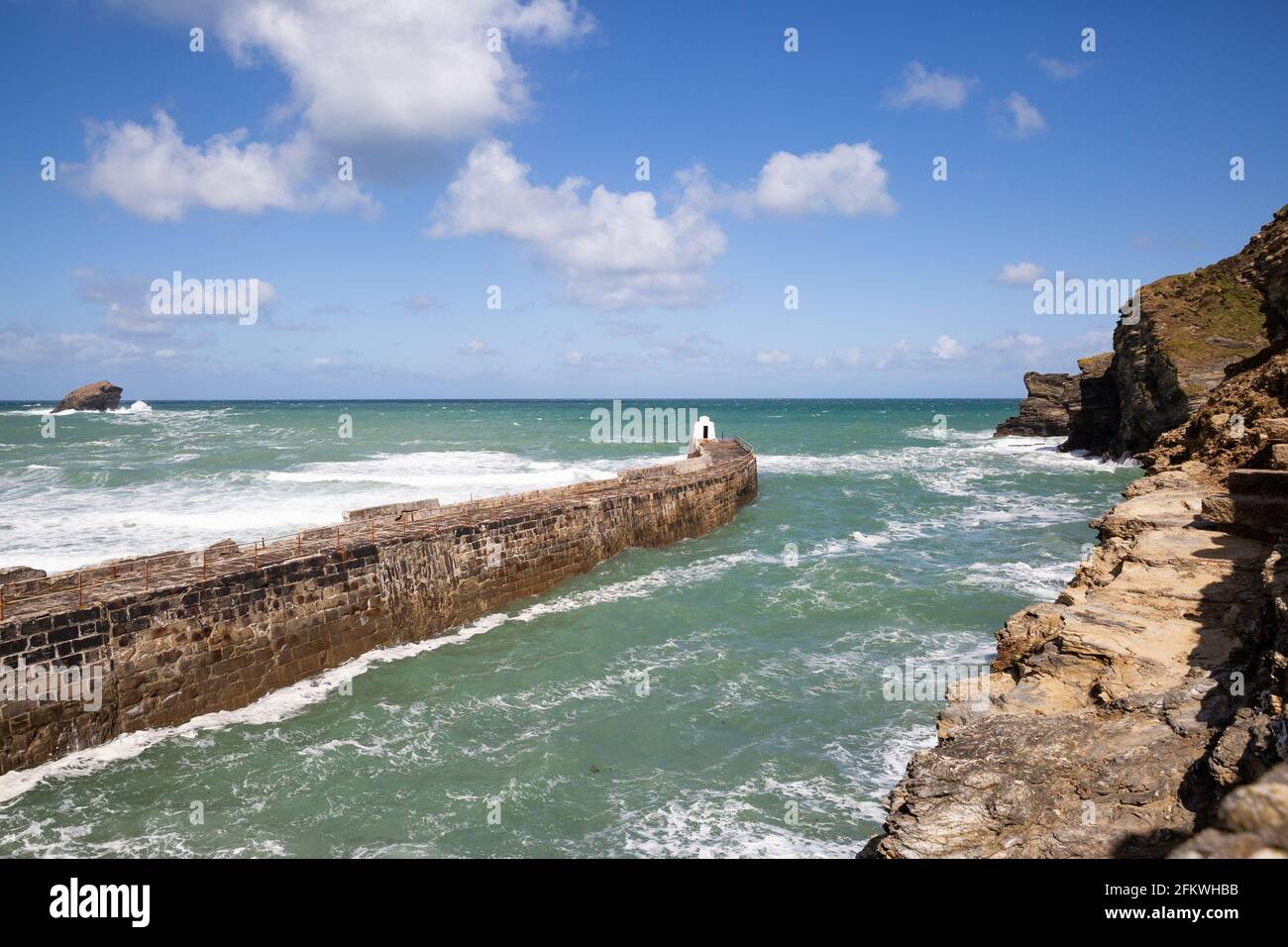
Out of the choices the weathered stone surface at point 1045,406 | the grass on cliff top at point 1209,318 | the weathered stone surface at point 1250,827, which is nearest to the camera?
the weathered stone surface at point 1250,827

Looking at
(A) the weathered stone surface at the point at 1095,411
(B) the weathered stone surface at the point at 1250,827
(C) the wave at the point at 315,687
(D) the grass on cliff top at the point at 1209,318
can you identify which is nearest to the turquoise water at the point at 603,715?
(C) the wave at the point at 315,687

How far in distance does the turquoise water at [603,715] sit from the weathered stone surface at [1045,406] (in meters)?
41.1

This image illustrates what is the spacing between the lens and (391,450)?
50.2 metres

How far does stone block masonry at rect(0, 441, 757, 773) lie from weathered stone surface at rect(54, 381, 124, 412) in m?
117

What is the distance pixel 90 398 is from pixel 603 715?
127m

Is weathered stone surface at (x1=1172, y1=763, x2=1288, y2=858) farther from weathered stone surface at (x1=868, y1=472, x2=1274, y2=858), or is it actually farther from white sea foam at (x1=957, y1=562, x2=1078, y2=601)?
white sea foam at (x1=957, y1=562, x2=1078, y2=601)

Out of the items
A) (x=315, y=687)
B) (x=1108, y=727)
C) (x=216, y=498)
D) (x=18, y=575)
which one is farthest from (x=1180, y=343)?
(x=216, y=498)

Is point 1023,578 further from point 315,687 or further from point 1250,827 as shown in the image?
point 1250,827

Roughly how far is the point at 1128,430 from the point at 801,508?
73.6 ft

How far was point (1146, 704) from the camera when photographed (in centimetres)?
621

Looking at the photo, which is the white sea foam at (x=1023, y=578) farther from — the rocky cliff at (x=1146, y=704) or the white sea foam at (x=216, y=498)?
the white sea foam at (x=216, y=498)

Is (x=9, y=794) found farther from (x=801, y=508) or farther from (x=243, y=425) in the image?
(x=243, y=425)

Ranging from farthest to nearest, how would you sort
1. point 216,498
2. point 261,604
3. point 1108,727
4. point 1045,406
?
1. point 1045,406
2. point 216,498
3. point 261,604
4. point 1108,727

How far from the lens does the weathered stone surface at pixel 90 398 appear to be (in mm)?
106556
